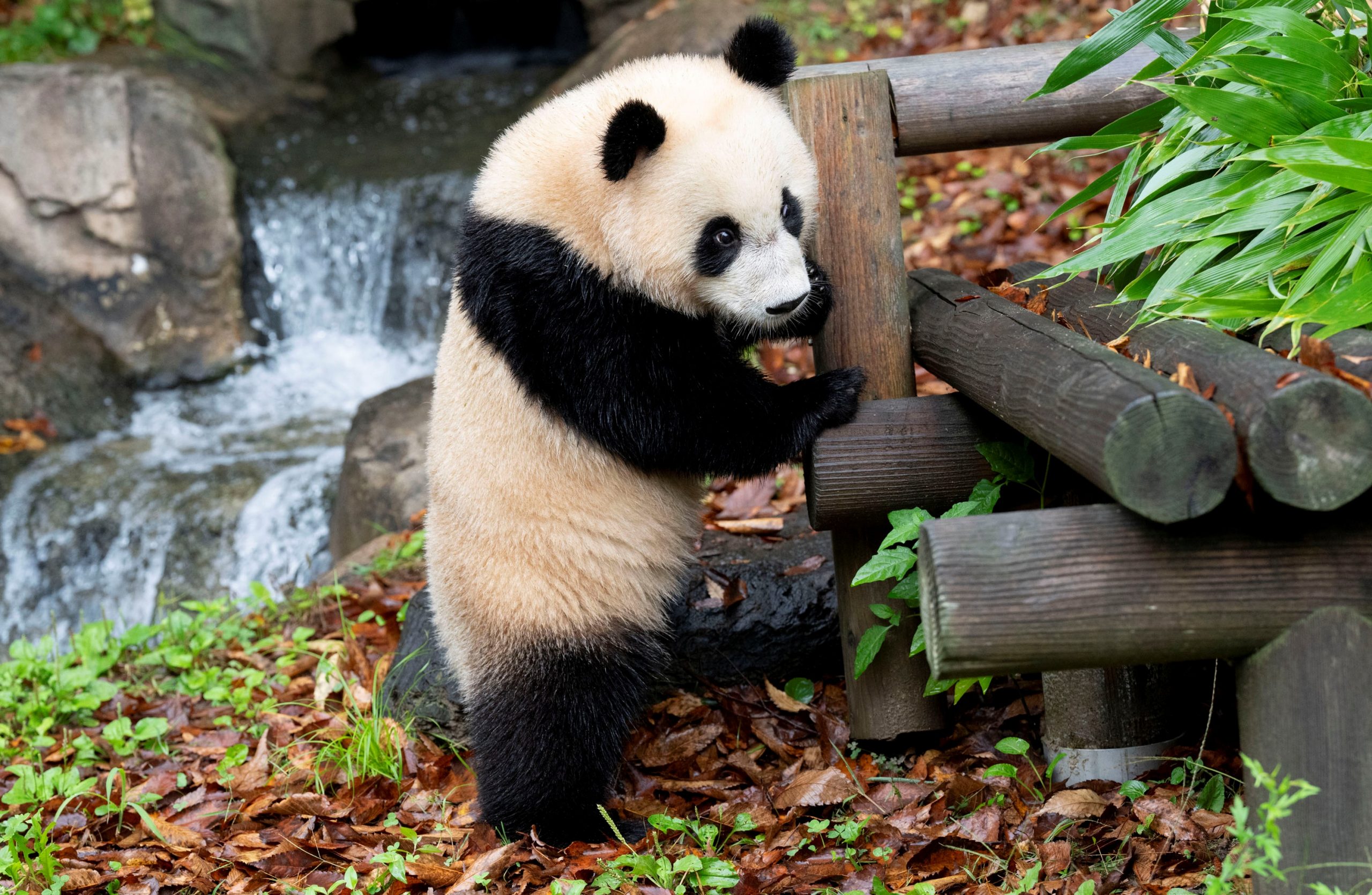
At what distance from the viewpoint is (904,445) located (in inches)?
108

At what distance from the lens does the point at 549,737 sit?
2.98 meters

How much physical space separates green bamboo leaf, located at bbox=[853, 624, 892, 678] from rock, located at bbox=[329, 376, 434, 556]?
318cm

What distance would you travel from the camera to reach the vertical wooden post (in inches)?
113

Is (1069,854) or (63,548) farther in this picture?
(63,548)

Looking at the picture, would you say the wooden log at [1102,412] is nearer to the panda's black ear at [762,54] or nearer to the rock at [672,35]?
the panda's black ear at [762,54]

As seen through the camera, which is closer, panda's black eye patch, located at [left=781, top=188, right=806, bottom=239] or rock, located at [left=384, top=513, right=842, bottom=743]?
panda's black eye patch, located at [left=781, top=188, right=806, bottom=239]

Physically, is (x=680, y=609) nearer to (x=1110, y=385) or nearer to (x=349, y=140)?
(x=1110, y=385)

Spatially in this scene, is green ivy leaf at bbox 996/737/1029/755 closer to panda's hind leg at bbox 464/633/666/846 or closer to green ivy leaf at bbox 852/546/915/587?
green ivy leaf at bbox 852/546/915/587

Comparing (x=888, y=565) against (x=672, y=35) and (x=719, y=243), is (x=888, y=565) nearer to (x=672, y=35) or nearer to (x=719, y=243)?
(x=719, y=243)

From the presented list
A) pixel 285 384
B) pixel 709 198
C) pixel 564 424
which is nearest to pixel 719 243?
pixel 709 198

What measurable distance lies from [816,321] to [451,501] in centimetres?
111

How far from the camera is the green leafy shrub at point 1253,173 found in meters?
2.11

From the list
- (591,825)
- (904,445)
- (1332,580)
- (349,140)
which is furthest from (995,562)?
(349,140)

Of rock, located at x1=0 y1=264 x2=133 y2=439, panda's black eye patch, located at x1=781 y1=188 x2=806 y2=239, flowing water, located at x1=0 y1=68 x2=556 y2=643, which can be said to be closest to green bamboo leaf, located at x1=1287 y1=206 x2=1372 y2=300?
panda's black eye patch, located at x1=781 y1=188 x2=806 y2=239
